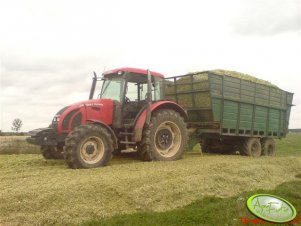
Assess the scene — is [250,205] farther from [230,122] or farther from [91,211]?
[230,122]

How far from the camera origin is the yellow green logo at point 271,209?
16.9 feet

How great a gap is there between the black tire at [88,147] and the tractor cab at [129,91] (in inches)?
45.6

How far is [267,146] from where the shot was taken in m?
14.7

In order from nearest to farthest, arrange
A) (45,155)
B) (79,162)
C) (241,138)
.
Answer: (79,162) → (45,155) → (241,138)

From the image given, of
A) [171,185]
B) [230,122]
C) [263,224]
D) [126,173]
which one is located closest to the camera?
[263,224]

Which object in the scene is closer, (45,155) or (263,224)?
(263,224)

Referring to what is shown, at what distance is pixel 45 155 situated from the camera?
10.5 metres

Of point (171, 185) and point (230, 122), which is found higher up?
point (230, 122)

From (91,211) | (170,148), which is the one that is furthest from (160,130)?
(91,211)

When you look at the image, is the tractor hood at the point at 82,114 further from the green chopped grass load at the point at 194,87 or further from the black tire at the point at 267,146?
the black tire at the point at 267,146

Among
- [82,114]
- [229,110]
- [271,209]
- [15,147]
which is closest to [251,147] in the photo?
[229,110]

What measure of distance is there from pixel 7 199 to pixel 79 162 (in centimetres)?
271

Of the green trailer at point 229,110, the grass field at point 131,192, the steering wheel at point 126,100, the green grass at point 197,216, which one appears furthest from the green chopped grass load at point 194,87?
the green grass at point 197,216

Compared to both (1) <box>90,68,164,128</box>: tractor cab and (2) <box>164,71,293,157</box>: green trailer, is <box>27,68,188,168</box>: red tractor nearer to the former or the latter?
(1) <box>90,68,164,128</box>: tractor cab
